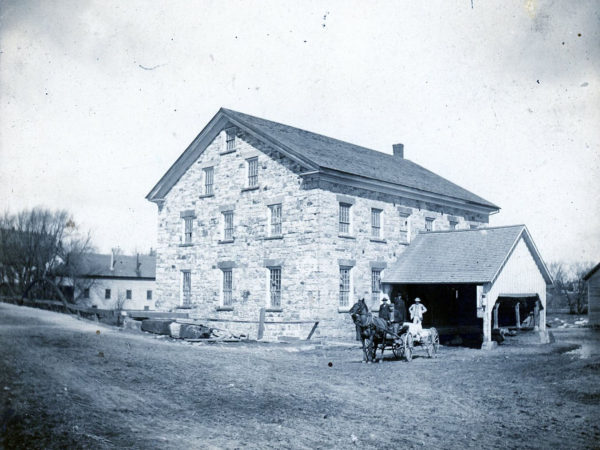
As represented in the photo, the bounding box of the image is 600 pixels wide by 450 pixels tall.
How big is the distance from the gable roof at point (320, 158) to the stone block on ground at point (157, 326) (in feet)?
27.2

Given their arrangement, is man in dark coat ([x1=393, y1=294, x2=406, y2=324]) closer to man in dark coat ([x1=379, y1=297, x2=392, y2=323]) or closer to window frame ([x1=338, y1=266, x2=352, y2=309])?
man in dark coat ([x1=379, y1=297, x2=392, y2=323])

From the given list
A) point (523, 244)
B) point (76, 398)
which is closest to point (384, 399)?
point (76, 398)

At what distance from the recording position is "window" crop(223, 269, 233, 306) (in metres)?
25.7

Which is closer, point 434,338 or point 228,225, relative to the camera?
point 434,338

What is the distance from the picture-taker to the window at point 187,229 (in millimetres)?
28203

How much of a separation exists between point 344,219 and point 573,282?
3792 cm

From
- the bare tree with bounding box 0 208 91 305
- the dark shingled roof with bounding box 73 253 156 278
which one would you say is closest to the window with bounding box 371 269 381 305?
the bare tree with bounding box 0 208 91 305

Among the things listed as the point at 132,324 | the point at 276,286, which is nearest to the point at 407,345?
the point at 276,286

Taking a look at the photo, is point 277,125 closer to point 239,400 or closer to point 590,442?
point 239,400

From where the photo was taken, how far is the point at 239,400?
33.5ft

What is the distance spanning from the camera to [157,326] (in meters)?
23.4

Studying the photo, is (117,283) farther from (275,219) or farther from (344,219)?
(344,219)

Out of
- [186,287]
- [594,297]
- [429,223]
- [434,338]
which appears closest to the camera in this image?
[434,338]

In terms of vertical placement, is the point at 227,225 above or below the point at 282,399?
above
